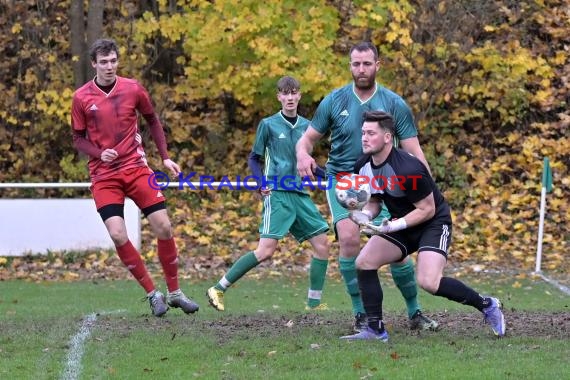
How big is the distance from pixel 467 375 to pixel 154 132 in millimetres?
4193

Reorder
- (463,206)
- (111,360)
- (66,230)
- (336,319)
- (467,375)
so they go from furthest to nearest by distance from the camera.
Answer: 1. (463,206)
2. (66,230)
3. (336,319)
4. (111,360)
5. (467,375)

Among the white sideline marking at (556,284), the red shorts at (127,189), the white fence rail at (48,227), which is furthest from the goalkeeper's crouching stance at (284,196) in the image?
the white fence rail at (48,227)

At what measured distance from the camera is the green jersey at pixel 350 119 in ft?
26.1

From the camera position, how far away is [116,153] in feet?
27.8

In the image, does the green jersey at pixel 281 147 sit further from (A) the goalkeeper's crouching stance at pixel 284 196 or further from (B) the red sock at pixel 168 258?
(B) the red sock at pixel 168 258

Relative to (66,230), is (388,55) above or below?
above

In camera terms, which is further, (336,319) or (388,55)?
(388,55)

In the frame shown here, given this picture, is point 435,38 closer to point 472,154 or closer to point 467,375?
point 472,154

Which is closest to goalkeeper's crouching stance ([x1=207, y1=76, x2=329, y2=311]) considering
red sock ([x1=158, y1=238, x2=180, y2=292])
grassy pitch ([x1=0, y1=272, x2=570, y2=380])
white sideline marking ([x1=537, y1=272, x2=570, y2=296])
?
grassy pitch ([x1=0, y1=272, x2=570, y2=380])

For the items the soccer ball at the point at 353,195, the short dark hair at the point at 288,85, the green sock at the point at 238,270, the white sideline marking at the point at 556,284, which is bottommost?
the white sideline marking at the point at 556,284

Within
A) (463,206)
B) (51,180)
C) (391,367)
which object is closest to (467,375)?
(391,367)

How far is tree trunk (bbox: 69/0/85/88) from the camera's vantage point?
1877 cm

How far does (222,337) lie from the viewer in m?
7.60

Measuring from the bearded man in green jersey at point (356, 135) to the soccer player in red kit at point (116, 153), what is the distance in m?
1.50
